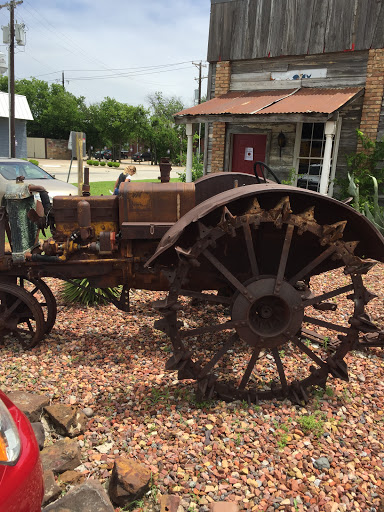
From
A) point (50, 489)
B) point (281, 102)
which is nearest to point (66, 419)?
point (50, 489)

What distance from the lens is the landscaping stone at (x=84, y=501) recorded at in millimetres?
2361

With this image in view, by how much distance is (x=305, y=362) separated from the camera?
402cm

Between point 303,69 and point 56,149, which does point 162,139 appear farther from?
point 303,69

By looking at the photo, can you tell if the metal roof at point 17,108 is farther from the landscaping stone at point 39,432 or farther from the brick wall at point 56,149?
the landscaping stone at point 39,432

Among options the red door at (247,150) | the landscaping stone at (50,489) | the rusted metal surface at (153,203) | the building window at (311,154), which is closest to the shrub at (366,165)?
the building window at (311,154)

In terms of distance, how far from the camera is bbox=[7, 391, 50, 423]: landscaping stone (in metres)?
3.09

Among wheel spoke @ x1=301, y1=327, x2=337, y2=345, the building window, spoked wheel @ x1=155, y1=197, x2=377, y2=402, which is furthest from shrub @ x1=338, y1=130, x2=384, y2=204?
spoked wheel @ x1=155, y1=197, x2=377, y2=402

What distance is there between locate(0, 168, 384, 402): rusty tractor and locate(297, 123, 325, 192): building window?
675cm

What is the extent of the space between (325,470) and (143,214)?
2576mm

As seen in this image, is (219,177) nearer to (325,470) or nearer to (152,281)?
(152,281)

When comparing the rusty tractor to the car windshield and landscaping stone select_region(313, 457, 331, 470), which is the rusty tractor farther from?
the car windshield

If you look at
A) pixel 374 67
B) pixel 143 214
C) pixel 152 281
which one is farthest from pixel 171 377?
pixel 374 67

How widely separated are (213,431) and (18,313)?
255 centimetres

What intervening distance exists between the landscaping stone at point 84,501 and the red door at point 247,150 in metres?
10.4
